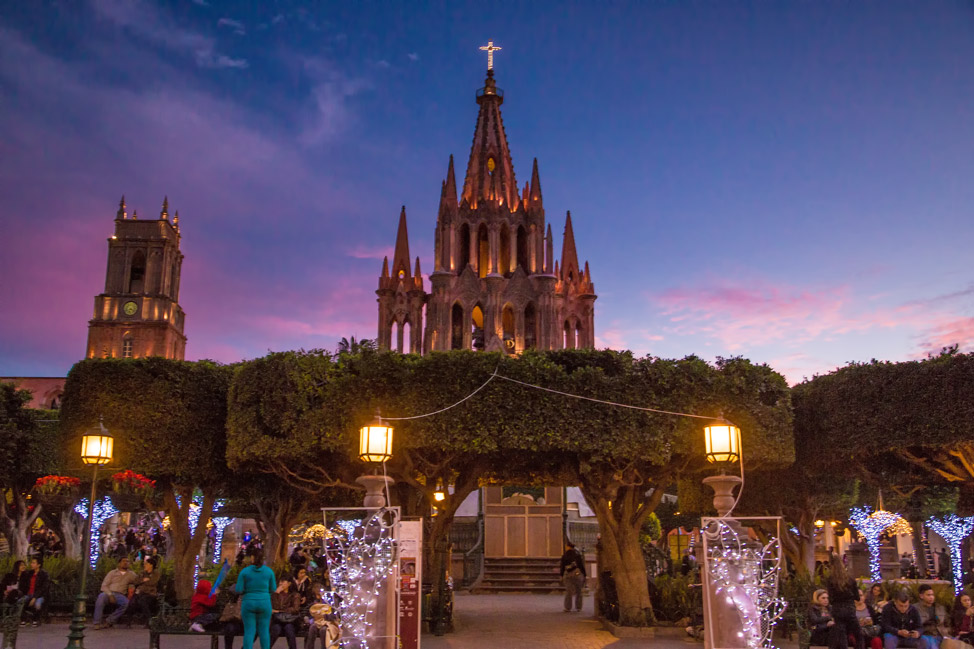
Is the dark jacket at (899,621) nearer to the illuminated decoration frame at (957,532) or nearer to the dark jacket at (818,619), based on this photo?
the dark jacket at (818,619)

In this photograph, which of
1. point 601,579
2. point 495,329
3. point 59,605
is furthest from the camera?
point 495,329

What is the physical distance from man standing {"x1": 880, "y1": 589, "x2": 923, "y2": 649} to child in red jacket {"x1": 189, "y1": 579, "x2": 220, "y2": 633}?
32.5 ft

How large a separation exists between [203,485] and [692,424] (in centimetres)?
1122

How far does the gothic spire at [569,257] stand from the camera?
58.5 metres

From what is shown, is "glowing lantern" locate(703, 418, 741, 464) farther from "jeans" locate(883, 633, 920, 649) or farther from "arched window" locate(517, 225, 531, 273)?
"arched window" locate(517, 225, 531, 273)

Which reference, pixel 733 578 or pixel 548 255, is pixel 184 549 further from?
pixel 548 255

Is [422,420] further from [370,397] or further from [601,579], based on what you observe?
[601,579]

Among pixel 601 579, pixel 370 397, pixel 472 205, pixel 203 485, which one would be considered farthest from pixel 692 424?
pixel 472 205

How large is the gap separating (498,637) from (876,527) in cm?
1841

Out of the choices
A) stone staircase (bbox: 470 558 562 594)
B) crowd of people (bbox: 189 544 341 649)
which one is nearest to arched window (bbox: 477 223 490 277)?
stone staircase (bbox: 470 558 562 594)

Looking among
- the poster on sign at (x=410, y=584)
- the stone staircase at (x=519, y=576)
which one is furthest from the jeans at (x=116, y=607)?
the stone staircase at (x=519, y=576)

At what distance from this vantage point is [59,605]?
17000 mm

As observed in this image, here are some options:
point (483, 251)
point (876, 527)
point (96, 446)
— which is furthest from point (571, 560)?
point (483, 251)

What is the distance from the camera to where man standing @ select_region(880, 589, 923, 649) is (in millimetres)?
11992
